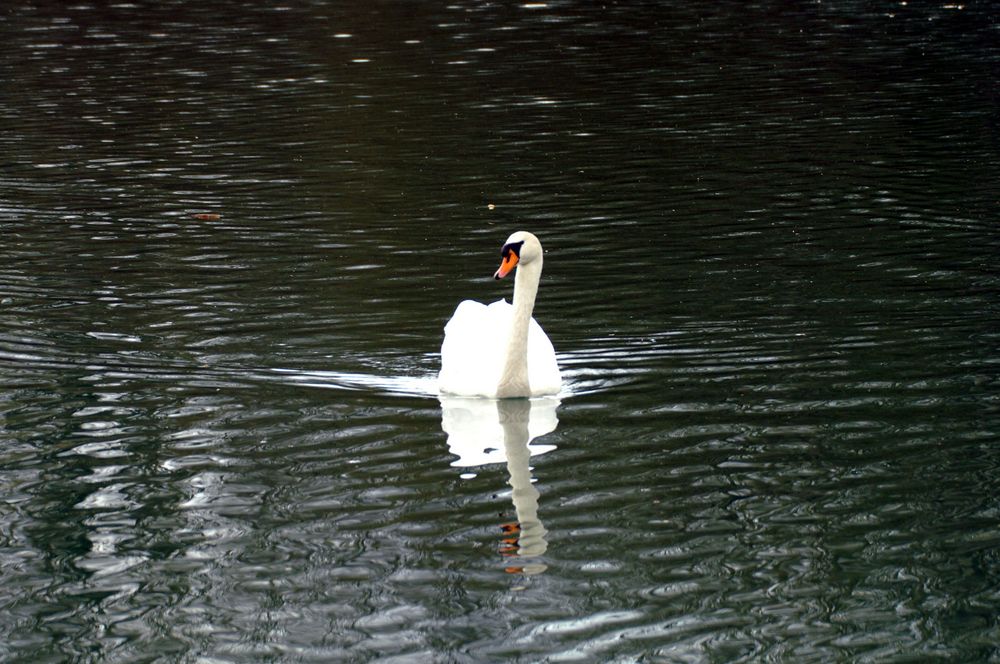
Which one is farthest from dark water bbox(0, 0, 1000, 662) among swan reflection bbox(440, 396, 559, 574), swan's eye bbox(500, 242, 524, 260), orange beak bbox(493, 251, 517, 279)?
swan's eye bbox(500, 242, 524, 260)

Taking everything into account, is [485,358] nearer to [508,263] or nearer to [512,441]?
[508,263]

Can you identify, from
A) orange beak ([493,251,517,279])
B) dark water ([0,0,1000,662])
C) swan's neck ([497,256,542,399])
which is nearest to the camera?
dark water ([0,0,1000,662])

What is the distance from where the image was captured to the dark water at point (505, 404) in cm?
793

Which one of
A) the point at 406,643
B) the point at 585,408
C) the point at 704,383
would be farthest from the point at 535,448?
the point at 406,643

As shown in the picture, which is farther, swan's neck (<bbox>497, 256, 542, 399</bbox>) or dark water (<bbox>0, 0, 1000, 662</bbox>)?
swan's neck (<bbox>497, 256, 542, 399</bbox>)

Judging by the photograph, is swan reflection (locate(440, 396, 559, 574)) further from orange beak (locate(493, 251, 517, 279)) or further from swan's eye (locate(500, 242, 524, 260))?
swan's eye (locate(500, 242, 524, 260))

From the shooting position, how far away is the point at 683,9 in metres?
41.6

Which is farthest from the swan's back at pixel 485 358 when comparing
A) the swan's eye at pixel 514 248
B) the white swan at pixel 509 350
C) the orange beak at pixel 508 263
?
the swan's eye at pixel 514 248

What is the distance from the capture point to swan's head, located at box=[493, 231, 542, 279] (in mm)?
11672

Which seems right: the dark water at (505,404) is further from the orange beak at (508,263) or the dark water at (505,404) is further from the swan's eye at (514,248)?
the swan's eye at (514,248)

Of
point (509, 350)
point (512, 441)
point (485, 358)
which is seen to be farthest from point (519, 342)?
point (512, 441)

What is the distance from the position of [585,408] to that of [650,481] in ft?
5.28

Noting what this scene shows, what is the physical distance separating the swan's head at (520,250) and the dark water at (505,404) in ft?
3.27

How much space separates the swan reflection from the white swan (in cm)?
11
